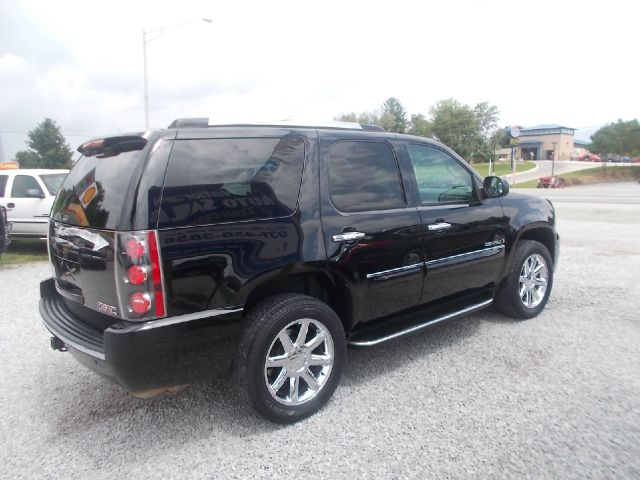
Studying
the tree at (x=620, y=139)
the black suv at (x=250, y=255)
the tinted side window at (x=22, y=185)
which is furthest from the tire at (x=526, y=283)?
the tree at (x=620, y=139)

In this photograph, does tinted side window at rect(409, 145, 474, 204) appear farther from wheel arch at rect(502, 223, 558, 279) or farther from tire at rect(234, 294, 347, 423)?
tire at rect(234, 294, 347, 423)

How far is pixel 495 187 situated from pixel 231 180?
2578mm

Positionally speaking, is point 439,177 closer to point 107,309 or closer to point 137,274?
point 137,274

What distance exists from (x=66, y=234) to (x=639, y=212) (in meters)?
17.9

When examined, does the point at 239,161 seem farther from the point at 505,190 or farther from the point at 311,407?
the point at 505,190

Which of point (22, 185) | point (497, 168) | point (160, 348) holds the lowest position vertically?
point (160, 348)

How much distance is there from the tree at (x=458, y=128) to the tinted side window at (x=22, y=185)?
70.8 metres

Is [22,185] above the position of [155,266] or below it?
above

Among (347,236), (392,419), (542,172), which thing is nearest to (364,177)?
(347,236)

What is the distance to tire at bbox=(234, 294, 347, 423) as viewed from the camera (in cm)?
270

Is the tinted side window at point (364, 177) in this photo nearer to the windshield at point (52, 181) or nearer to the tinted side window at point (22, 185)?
the windshield at point (52, 181)

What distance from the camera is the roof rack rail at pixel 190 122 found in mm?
2912

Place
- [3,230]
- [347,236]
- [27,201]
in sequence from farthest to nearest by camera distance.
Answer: [27,201] → [3,230] → [347,236]

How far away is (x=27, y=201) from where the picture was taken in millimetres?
8891
